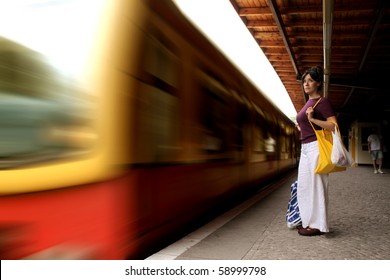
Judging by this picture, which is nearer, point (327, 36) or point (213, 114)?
point (213, 114)

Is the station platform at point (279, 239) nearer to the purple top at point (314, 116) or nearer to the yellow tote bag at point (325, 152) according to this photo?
the yellow tote bag at point (325, 152)

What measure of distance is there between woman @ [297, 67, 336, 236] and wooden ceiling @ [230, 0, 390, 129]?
9.66 feet

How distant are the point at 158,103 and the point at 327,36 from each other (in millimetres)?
5843

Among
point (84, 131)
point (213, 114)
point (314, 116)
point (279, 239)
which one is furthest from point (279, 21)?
point (84, 131)

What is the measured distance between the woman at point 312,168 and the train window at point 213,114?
3.33 feet

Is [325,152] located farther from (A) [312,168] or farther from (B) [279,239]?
(B) [279,239]

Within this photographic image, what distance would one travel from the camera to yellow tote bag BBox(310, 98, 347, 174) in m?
3.73

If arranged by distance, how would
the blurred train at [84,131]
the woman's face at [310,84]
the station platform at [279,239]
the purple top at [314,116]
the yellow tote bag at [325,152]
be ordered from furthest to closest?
1. the woman's face at [310,84]
2. the purple top at [314,116]
3. the yellow tote bag at [325,152]
4. the station platform at [279,239]
5. the blurred train at [84,131]

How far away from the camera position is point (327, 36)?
8.05m

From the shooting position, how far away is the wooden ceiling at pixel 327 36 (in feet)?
25.0

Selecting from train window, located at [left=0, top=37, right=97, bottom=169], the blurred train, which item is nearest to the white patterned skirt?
the blurred train

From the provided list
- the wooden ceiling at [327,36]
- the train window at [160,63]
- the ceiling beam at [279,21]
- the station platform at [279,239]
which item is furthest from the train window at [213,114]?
the ceiling beam at [279,21]

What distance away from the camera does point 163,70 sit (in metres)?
3.45

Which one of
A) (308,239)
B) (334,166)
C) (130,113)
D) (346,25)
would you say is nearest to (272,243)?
(308,239)
